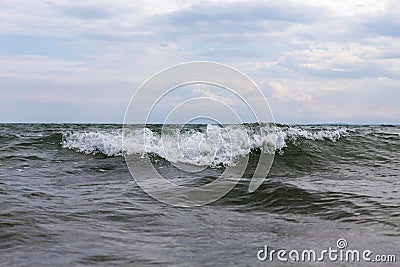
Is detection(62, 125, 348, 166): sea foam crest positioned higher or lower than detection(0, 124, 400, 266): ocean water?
higher

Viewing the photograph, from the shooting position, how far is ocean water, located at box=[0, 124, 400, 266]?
A: 4.52 metres

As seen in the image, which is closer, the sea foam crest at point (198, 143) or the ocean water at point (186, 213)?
the ocean water at point (186, 213)

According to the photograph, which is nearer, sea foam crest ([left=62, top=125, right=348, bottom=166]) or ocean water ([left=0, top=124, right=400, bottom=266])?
ocean water ([left=0, top=124, right=400, bottom=266])

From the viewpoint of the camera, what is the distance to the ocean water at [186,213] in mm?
4520

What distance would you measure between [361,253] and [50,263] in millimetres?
2654

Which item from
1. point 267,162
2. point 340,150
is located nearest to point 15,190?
point 267,162

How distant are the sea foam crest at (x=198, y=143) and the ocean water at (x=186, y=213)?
12 cm

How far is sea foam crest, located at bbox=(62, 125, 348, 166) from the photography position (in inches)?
499

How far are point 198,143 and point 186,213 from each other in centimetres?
735

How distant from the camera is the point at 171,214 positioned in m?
6.25

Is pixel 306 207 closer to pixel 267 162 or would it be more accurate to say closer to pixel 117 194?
pixel 117 194

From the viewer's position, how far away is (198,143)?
1367cm

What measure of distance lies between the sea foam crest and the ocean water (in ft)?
0.41

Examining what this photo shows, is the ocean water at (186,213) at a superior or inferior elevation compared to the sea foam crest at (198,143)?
inferior
